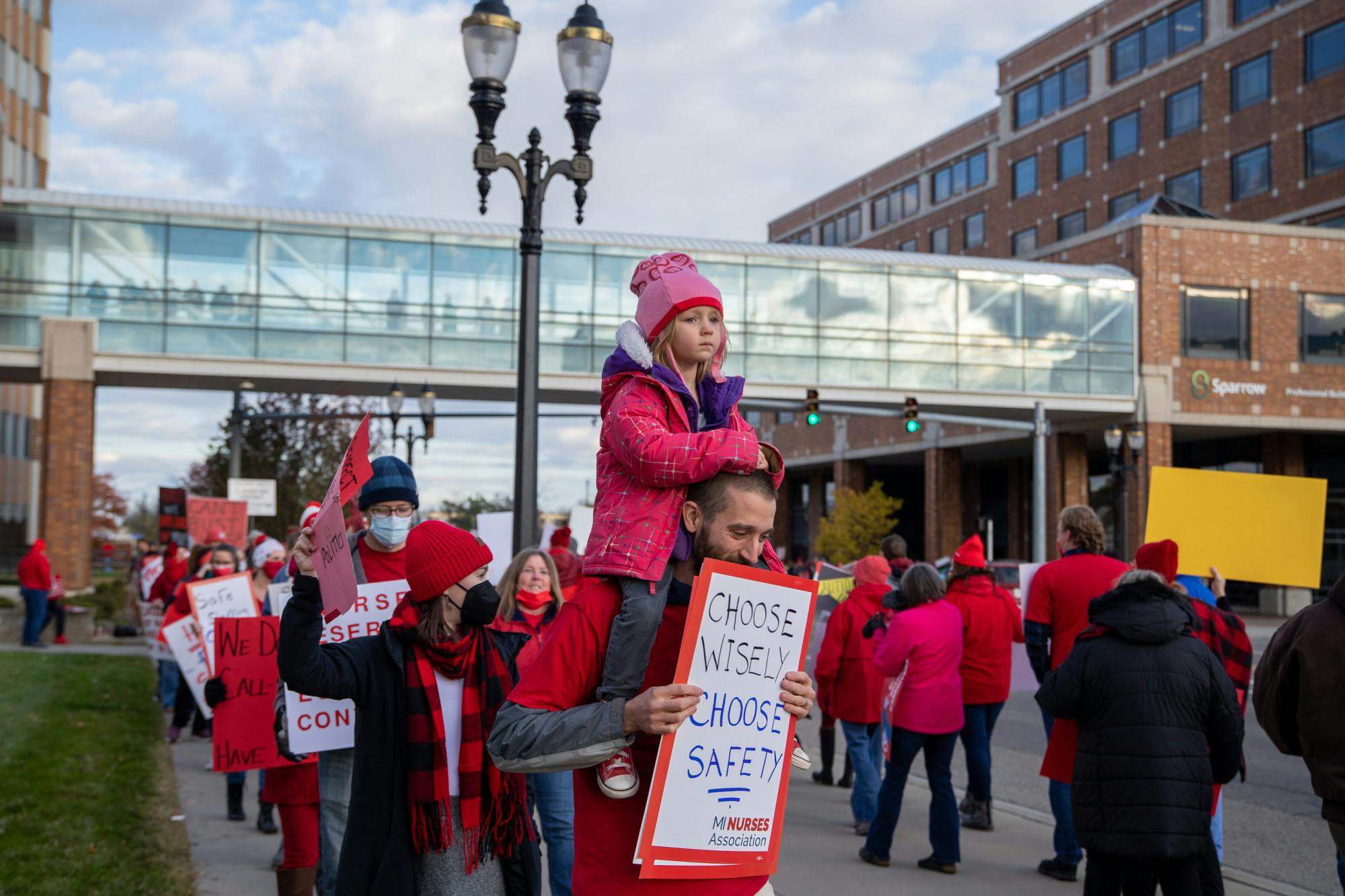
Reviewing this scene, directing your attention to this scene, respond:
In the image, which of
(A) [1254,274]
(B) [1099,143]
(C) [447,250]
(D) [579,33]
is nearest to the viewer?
(D) [579,33]

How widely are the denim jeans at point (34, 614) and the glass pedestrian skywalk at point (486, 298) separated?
1215 centimetres

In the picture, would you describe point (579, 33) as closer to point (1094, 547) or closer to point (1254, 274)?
point (1094, 547)

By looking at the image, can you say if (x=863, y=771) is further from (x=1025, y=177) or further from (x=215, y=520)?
(x=1025, y=177)

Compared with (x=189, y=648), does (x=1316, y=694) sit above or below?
above

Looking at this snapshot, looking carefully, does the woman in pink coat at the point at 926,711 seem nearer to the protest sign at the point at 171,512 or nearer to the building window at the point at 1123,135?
the protest sign at the point at 171,512

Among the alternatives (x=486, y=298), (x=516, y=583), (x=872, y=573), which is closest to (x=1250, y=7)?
(x=486, y=298)

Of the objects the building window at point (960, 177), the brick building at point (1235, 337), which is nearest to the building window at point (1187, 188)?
the brick building at point (1235, 337)

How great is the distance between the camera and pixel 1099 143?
51.5 m

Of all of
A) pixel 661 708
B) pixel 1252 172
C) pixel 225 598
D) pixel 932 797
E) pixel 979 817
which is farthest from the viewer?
pixel 1252 172

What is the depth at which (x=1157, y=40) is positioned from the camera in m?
48.2

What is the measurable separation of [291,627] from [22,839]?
501 cm

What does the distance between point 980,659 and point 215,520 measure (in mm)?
15396

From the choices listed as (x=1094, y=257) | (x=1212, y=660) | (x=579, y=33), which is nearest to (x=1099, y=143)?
(x=1094, y=257)

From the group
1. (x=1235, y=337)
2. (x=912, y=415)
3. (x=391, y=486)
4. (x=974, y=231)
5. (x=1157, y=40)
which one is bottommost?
(x=391, y=486)
